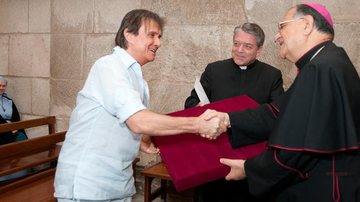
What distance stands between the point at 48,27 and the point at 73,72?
741mm

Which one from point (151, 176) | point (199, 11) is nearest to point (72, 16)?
point (199, 11)

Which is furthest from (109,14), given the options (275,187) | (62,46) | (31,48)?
(275,187)

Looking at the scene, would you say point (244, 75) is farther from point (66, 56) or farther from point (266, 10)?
point (66, 56)

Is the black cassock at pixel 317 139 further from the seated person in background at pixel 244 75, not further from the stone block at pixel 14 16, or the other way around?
the stone block at pixel 14 16

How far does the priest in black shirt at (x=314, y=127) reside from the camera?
5.05 ft

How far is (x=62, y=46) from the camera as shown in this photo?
4816 mm

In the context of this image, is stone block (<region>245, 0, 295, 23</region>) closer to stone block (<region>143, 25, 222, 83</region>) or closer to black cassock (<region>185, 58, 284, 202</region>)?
stone block (<region>143, 25, 222, 83</region>)

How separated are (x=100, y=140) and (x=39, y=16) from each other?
12.3 feet

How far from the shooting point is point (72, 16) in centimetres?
470

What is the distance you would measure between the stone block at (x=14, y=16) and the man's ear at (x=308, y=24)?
14.4 ft

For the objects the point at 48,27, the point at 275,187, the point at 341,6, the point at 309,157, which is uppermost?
the point at 341,6

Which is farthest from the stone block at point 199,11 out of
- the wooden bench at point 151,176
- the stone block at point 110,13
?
the wooden bench at point 151,176

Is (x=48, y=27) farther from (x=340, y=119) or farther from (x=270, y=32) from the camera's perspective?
(x=340, y=119)

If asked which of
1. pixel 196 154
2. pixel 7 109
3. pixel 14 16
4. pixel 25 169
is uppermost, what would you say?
pixel 14 16
